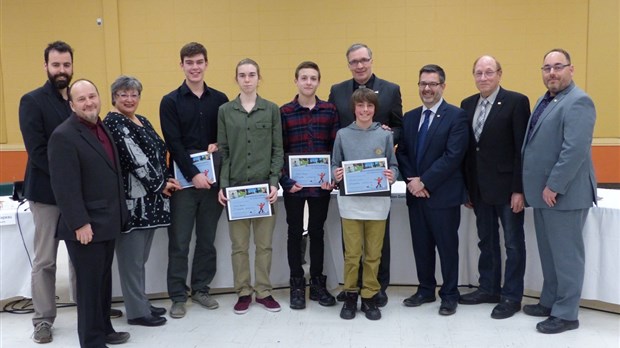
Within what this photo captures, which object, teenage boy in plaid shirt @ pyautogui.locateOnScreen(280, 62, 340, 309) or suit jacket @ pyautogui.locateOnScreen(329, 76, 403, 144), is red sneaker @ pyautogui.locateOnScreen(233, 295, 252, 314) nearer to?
teenage boy in plaid shirt @ pyautogui.locateOnScreen(280, 62, 340, 309)

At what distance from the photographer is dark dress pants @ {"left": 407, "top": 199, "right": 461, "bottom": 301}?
3.12 metres

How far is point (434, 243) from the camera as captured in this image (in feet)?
10.7

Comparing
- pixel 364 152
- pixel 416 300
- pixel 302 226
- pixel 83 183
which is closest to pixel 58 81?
pixel 83 183

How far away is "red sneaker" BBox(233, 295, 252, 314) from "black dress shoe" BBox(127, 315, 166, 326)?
46 cm

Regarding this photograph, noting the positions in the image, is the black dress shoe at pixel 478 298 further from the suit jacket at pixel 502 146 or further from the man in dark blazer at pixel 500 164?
the suit jacket at pixel 502 146

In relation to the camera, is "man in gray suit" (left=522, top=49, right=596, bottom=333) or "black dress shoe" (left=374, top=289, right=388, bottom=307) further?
"black dress shoe" (left=374, top=289, right=388, bottom=307)

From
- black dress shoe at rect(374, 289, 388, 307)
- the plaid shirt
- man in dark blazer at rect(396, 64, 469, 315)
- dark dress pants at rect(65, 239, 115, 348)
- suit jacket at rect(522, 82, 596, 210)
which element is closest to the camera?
dark dress pants at rect(65, 239, 115, 348)

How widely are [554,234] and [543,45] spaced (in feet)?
13.8

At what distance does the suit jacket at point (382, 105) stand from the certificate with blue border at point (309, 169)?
12.7 inches

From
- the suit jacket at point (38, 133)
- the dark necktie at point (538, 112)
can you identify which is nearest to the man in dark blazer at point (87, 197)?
the suit jacket at point (38, 133)

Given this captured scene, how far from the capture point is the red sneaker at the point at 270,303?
3238 millimetres

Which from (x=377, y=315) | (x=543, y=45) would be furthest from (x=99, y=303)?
(x=543, y=45)

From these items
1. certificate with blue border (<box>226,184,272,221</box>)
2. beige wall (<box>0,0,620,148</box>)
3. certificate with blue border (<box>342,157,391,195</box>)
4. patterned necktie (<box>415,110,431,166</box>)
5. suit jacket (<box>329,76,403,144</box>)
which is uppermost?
beige wall (<box>0,0,620,148</box>)

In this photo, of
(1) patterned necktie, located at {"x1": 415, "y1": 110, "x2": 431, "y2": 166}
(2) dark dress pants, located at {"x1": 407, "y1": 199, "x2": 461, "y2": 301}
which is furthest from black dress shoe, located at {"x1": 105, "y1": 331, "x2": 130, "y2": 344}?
(1) patterned necktie, located at {"x1": 415, "y1": 110, "x2": 431, "y2": 166}
